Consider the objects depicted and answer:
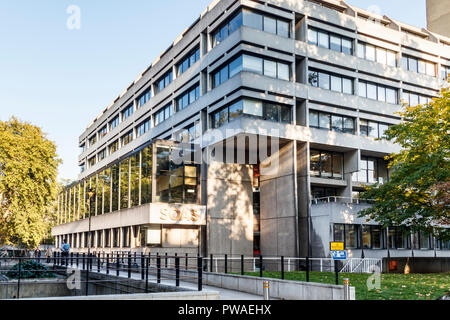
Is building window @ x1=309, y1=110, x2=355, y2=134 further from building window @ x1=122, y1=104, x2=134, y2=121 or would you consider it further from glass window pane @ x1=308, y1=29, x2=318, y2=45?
building window @ x1=122, y1=104, x2=134, y2=121

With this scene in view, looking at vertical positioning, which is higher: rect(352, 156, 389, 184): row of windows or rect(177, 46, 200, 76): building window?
rect(177, 46, 200, 76): building window

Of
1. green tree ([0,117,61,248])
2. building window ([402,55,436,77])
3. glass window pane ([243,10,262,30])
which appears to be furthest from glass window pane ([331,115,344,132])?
green tree ([0,117,61,248])

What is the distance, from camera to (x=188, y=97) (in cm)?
4666

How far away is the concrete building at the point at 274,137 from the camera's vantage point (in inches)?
1508

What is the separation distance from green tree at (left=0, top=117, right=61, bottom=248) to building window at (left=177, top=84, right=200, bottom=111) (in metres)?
13.3

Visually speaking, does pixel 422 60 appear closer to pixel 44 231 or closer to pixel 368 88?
pixel 368 88

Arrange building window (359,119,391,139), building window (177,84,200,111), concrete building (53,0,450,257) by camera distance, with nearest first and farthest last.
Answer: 1. concrete building (53,0,450,257)
2. building window (359,119,391,139)
3. building window (177,84,200,111)

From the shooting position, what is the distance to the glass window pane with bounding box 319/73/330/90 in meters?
41.7

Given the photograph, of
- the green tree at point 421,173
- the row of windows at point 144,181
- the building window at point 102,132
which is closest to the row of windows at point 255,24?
the row of windows at point 144,181

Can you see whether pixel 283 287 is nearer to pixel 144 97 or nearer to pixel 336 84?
pixel 336 84

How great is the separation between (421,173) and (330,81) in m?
16.7

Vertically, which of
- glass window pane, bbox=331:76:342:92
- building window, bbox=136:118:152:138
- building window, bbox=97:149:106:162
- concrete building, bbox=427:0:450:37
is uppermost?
concrete building, bbox=427:0:450:37

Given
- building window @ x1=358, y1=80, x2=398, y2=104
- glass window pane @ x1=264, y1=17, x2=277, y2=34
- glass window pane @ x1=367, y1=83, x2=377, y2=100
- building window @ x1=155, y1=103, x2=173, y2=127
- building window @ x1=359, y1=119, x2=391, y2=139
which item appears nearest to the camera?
glass window pane @ x1=264, y1=17, x2=277, y2=34

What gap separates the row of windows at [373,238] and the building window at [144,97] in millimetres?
29174
